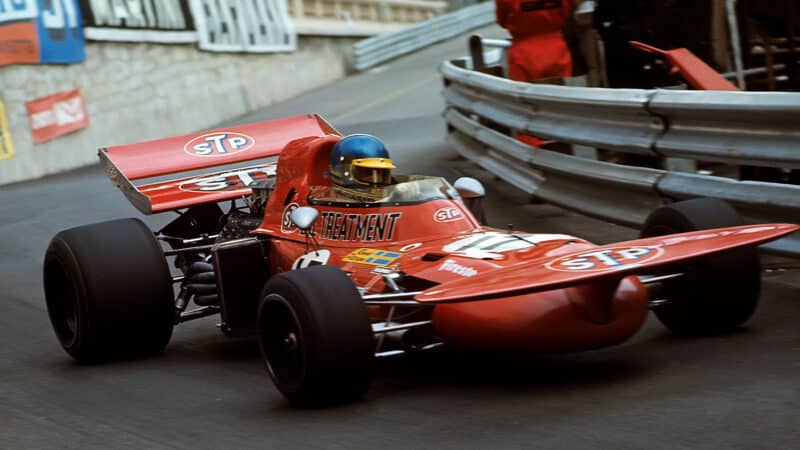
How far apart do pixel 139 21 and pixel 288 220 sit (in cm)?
1717

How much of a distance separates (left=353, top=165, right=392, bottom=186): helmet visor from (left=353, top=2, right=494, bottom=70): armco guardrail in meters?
25.8

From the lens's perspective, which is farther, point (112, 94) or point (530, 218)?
point (112, 94)

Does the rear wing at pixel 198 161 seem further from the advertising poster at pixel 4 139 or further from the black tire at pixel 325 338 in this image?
the advertising poster at pixel 4 139

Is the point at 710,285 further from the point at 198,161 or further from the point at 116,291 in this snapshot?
the point at 198,161

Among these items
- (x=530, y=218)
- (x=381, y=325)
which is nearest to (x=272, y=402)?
(x=381, y=325)

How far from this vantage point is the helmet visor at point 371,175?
6957 millimetres

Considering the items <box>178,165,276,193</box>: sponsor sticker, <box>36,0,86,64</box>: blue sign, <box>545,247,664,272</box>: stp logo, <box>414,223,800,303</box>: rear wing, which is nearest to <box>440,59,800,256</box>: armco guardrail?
<box>414,223,800,303</box>: rear wing

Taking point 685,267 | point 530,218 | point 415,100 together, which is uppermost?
point 685,267

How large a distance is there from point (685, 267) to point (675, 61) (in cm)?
334

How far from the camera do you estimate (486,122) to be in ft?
43.1

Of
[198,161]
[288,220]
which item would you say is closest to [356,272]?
[288,220]

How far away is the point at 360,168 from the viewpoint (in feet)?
23.0

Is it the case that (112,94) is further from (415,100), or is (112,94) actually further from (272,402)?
(272,402)

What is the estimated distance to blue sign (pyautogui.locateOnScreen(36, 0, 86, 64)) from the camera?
20.6 metres
